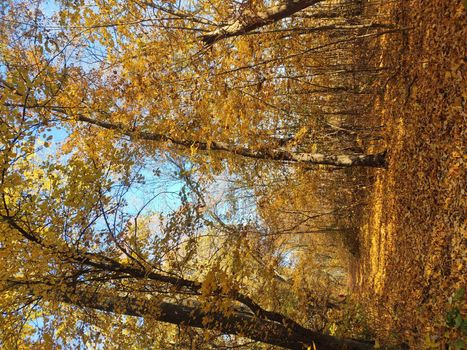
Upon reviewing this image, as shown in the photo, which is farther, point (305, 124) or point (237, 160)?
point (305, 124)

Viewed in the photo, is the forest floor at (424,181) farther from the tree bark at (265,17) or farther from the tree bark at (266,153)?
the tree bark at (265,17)

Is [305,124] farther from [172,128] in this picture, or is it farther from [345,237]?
[345,237]

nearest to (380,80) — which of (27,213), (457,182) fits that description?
(457,182)

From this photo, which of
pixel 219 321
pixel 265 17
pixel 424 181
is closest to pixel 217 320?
pixel 219 321

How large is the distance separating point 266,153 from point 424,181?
10.5 ft

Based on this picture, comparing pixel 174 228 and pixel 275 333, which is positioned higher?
pixel 174 228

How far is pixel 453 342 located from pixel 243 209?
1095 cm

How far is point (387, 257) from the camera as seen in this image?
777 cm

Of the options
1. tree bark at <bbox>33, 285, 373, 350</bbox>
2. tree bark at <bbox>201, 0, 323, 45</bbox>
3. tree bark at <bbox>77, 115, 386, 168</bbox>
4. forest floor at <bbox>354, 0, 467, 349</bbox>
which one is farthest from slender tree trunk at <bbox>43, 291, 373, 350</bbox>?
tree bark at <bbox>201, 0, 323, 45</bbox>

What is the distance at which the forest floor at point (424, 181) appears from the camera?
4.45 meters

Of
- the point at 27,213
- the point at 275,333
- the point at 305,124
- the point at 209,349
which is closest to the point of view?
the point at 27,213

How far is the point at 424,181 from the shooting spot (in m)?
5.52

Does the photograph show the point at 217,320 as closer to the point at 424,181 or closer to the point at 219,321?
the point at 219,321

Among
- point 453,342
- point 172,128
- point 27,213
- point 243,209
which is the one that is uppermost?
point 243,209
